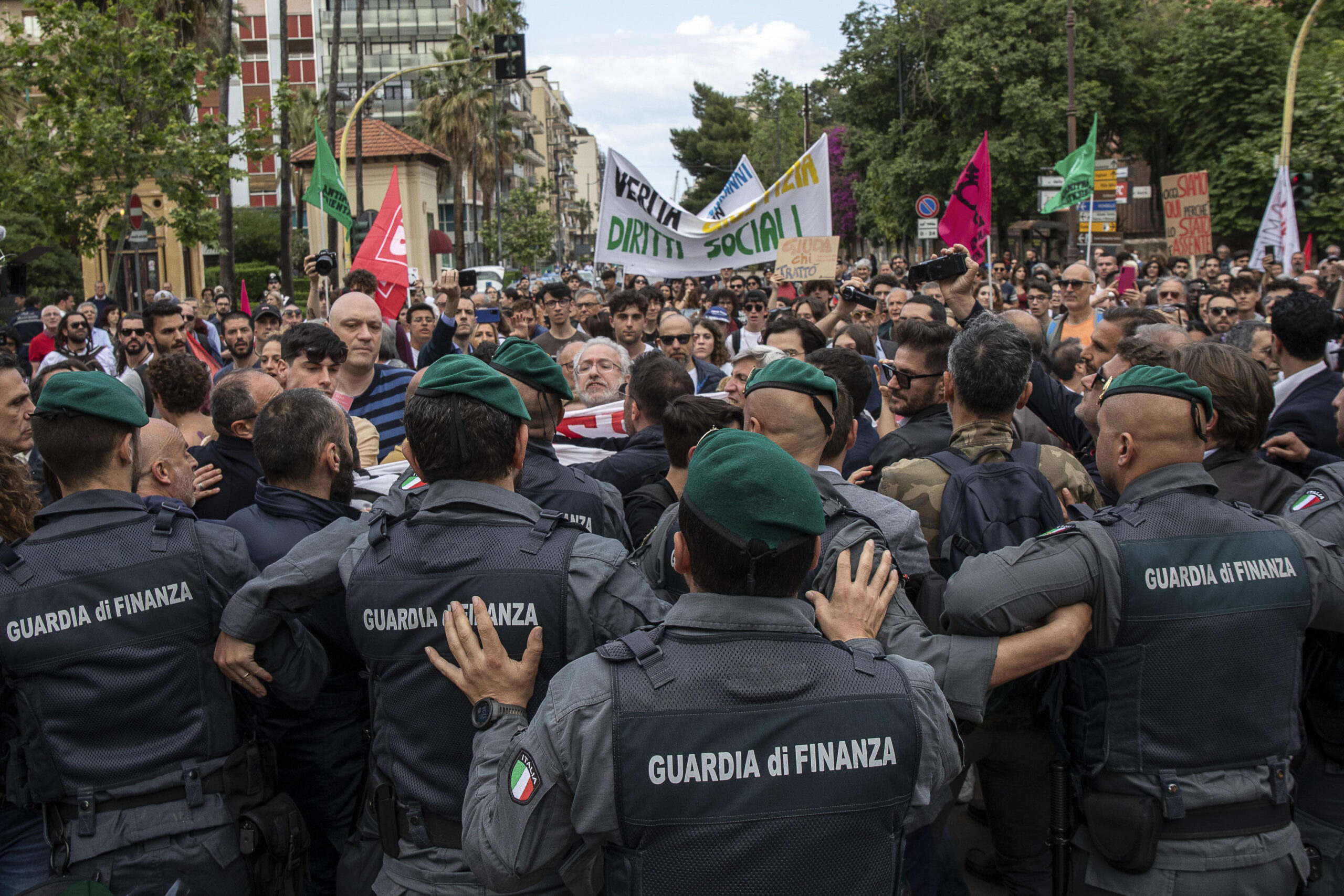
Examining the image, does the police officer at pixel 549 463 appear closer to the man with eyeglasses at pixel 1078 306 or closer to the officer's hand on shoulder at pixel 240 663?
the officer's hand on shoulder at pixel 240 663

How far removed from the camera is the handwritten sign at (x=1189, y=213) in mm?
16812

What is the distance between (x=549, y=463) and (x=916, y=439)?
1548 mm

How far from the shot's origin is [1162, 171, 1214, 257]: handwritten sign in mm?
16812

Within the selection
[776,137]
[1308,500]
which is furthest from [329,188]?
[776,137]

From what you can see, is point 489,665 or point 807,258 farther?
point 807,258

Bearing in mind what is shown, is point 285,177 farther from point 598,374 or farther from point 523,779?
point 523,779

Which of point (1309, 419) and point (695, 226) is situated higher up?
point (695, 226)

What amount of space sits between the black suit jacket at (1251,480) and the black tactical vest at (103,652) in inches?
128

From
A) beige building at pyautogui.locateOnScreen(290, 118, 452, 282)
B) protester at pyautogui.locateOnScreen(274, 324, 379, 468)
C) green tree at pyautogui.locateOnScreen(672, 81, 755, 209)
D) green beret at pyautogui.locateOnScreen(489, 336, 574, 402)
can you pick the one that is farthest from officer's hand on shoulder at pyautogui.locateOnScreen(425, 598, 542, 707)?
green tree at pyautogui.locateOnScreen(672, 81, 755, 209)

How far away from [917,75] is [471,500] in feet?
129

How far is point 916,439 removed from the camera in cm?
438

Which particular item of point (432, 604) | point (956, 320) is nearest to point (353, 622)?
point (432, 604)

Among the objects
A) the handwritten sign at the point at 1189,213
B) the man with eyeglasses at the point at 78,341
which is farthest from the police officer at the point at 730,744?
the handwritten sign at the point at 1189,213

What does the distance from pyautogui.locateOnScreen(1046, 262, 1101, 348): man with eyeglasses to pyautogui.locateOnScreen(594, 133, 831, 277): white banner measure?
305cm
